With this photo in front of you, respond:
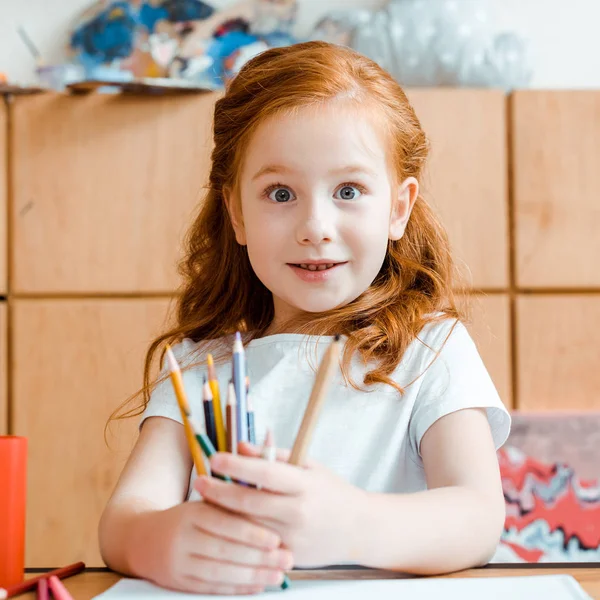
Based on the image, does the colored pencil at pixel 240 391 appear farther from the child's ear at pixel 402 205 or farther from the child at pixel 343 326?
the child's ear at pixel 402 205

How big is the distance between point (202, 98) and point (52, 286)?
0.49 m

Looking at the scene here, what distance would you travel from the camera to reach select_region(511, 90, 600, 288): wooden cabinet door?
5.71 feet

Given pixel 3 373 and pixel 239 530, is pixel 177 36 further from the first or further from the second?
pixel 239 530

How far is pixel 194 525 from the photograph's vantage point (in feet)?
1.71

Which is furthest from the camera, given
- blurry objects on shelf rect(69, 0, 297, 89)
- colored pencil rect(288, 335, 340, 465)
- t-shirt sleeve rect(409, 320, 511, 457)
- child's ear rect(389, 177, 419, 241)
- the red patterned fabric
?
blurry objects on shelf rect(69, 0, 297, 89)

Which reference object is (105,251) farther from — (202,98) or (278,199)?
(278,199)

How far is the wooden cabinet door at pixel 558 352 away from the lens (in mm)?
1738

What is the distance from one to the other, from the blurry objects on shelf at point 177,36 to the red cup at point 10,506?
1.51 meters

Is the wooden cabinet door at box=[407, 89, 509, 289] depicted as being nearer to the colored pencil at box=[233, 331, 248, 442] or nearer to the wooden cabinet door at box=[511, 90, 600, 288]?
the wooden cabinet door at box=[511, 90, 600, 288]

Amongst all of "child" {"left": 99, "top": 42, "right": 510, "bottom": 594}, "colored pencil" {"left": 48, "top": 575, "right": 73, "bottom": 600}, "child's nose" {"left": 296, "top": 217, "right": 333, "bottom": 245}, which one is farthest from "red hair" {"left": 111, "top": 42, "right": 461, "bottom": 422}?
"colored pencil" {"left": 48, "top": 575, "right": 73, "bottom": 600}

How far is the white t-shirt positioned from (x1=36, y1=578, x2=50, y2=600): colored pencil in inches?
11.0

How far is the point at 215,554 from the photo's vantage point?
504 millimetres

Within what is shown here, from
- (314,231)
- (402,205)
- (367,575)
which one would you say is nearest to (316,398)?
(367,575)

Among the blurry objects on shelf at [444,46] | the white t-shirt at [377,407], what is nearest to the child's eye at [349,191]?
the white t-shirt at [377,407]
